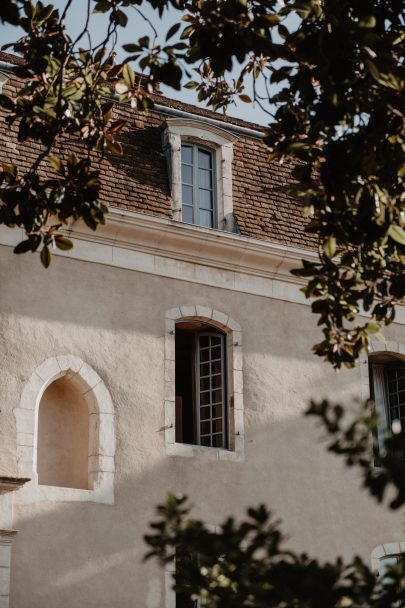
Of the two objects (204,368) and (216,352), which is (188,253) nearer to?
(216,352)

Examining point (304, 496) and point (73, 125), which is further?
point (304, 496)

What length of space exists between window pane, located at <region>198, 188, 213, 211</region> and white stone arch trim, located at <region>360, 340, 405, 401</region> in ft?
9.34

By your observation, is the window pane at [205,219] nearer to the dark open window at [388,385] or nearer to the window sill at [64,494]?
the dark open window at [388,385]

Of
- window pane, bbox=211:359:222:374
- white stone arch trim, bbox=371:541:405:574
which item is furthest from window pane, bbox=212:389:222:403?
white stone arch trim, bbox=371:541:405:574

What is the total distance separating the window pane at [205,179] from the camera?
15336mm

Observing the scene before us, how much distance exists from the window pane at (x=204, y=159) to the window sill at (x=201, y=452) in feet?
12.4

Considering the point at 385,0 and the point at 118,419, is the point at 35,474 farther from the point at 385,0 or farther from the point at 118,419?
the point at 385,0

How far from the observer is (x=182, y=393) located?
14656 millimetres

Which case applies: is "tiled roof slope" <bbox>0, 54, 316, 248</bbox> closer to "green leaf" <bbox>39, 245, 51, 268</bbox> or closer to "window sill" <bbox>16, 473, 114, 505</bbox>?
"window sill" <bbox>16, 473, 114, 505</bbox>

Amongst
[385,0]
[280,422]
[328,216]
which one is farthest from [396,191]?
[280,422]

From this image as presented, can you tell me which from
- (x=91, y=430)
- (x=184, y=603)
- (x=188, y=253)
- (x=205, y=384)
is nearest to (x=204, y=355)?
(x=205, y=384)

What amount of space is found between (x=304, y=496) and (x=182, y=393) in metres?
1.99

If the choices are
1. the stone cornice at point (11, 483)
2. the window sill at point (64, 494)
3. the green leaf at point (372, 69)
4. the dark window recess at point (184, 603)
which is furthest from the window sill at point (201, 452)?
the green leaf at point (372, 69)

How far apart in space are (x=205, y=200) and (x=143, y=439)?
3521mm
